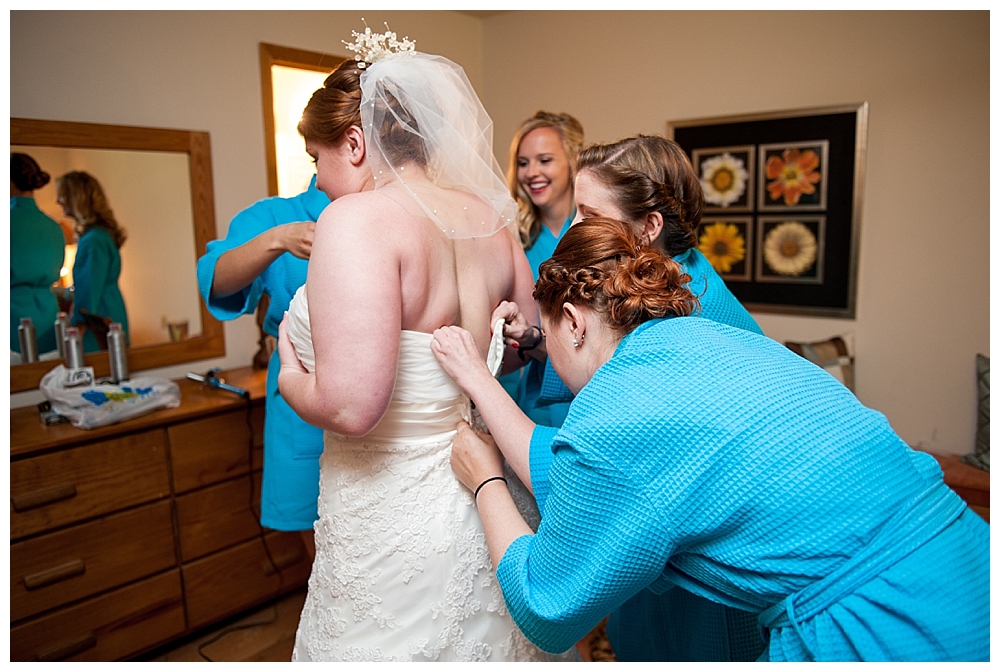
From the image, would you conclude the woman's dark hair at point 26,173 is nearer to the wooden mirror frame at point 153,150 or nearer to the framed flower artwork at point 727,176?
the wooden mirror frame at point 153,150

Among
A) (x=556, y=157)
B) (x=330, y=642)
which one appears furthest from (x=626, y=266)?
(x=556, y=157)

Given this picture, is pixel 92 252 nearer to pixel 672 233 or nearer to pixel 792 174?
pixel 672 233

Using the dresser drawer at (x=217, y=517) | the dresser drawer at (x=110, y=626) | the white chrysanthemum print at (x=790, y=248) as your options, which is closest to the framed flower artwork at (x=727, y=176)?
the white chrysanthemum print at (x=790, y=248)

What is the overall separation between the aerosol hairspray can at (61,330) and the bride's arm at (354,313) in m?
1.74

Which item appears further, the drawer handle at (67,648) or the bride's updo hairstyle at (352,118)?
the drawer handle at (67,648)

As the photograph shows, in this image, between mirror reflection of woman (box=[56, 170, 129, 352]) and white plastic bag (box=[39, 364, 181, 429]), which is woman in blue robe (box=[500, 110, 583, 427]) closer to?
white plastic bag (box=[39, 364, 181, 429])

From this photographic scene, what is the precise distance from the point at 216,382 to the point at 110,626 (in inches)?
32.8

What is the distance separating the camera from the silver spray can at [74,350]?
240 cm

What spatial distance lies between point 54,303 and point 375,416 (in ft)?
6.04

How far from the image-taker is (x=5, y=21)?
1.22 metres

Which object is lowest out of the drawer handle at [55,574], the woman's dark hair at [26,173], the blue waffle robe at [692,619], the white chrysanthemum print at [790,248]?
the drawer handle at [55,574]

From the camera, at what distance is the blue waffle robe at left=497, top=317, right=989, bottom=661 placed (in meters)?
0.90

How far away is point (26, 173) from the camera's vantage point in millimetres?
2375

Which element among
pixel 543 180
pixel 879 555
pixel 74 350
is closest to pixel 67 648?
pixel 74 350
